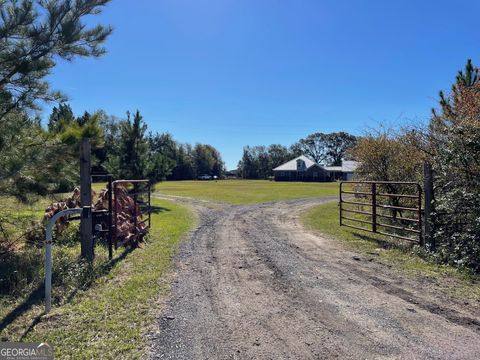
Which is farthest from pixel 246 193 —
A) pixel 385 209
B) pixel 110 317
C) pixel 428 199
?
pixel 110 317

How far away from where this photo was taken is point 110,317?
428 centimetres

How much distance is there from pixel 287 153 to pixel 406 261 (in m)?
92.7

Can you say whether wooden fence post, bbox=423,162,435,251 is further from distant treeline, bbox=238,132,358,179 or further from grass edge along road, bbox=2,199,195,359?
distant treeline, bbox=238,132,358,179

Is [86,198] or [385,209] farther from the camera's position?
[385,209]

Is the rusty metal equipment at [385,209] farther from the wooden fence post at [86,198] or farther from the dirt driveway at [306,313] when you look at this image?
the wooden fence post at [86,198]

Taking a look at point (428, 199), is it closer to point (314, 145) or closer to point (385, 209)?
point (385, 209)

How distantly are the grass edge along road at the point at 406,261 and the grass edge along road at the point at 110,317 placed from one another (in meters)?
4.20

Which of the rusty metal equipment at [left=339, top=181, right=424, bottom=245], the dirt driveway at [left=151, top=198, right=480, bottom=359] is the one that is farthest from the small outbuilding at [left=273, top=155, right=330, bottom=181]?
the dirt driveway at [left=151, top=198, right=480, bottom=359]

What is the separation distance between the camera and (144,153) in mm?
19703

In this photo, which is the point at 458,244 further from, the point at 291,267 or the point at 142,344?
the point at 142,344

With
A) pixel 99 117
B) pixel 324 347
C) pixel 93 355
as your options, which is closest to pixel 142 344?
pixel 93 355

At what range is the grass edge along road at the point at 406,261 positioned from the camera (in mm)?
5475

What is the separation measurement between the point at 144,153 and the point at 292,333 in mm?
17084

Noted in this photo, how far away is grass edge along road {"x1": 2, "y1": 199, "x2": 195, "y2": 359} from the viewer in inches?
139
